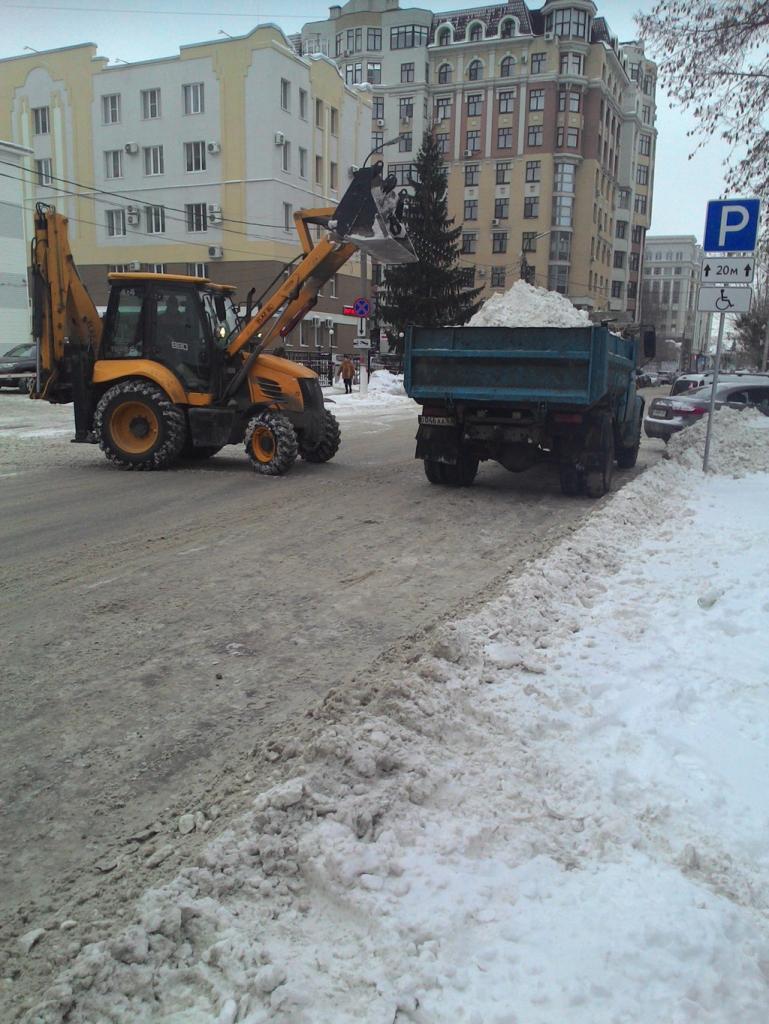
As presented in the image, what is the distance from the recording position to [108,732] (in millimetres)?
3955

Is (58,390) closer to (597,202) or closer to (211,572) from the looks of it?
(211,572)

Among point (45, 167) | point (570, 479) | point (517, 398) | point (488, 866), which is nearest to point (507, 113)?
point (45, 167)

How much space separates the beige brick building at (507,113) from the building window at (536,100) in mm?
107

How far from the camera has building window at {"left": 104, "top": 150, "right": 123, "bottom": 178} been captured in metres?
49.3

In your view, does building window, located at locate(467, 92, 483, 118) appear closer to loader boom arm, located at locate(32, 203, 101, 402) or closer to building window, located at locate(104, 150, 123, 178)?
building window, located at locate(104, 150, 123, 178)

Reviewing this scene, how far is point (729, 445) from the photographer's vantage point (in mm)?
13969

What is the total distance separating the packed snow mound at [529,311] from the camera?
44.0 ft

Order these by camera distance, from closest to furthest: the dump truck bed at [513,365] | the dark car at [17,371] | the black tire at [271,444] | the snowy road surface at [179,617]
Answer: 1. the snowy road surface at [179,617]
2. the dump truck bed at [513,365]
3. the black tire at [271,444]
4. the dark car at [17,371]

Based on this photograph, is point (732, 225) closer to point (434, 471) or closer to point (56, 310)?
point (434, 471)

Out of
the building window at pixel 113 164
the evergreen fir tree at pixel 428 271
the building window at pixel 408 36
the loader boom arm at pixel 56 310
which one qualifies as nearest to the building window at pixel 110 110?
the building window at pixel 113 164

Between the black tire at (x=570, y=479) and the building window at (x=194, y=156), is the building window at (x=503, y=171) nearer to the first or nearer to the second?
the building window at (x=194, y=156)

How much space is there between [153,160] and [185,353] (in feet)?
140

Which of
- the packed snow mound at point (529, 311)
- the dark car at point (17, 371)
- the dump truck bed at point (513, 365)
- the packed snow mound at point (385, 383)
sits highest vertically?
the packed snow mound at point (529, 311)

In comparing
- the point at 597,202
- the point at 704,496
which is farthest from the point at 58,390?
the point at 597,202
